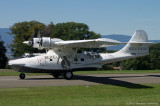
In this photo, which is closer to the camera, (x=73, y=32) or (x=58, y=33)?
(x=73, y=32)

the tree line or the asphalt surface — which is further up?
the tree line

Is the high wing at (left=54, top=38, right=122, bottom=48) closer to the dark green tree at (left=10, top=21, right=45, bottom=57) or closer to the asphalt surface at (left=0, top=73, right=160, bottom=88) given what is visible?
the asphalt surface at (left=0, top=73, right=160, bottom=88)

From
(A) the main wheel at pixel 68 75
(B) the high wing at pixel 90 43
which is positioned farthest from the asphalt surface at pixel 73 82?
(B) the high wing at pixel 90 43

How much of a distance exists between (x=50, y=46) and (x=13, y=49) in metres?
57.0


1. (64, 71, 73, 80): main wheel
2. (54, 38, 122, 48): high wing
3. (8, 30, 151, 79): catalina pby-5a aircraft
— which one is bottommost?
(64, 71, 73, 80): main wheel

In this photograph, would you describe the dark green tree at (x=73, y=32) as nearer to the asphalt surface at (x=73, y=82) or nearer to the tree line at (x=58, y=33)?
the tree line at (x=58, y=33)


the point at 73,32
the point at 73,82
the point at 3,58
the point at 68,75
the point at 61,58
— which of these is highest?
the point at 73,32

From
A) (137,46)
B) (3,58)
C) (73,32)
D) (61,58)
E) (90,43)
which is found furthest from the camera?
(73,32)

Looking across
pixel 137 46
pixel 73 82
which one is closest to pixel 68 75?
pixel 73 82

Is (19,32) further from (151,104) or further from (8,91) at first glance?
(151,104)

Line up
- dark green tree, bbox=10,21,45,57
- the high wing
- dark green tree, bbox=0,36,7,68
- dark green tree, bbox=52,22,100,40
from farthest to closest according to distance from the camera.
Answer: dark green tree, bbox=52,22,100,40
dark green tree, bbox=10,21,45,57
dark green tree, bbox=0,36,7,68
the high wing

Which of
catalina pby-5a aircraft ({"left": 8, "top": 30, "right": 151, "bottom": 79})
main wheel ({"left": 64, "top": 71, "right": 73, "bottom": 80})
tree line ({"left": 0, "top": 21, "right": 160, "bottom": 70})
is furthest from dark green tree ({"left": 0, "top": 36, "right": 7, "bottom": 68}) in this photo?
main wheel ({"left": 64, "top": 71, "right": 73, "bottom": 80})

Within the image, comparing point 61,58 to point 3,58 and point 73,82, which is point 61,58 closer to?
point 73,82

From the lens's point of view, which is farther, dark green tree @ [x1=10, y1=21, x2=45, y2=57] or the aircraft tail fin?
dark green tree @ [x1=10, y1=21, x2=45, y2=57]
